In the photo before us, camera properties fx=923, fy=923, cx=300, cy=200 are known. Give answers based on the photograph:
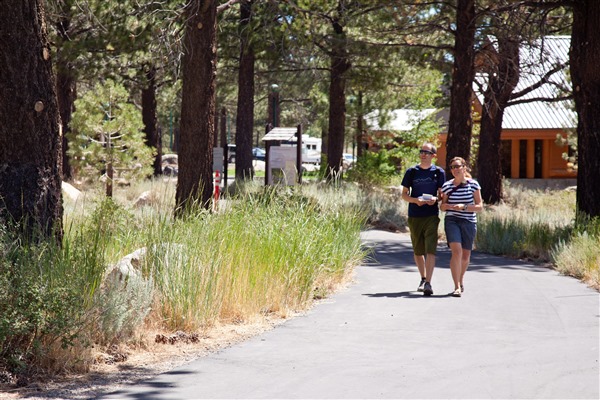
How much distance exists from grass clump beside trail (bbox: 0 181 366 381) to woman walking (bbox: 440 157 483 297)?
5.37 ft

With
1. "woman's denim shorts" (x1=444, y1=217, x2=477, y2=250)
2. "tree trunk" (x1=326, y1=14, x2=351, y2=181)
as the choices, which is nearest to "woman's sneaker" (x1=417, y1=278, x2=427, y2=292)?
"woman's denim shorts" (x1=444, y1=217, x2=477, y2=250)

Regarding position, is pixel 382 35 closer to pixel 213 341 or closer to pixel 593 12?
pixel 593 12

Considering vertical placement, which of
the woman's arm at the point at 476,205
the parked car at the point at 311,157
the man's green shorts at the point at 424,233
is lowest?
the man's green shorts at the point at 424,233

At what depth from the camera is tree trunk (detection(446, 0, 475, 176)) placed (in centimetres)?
2252

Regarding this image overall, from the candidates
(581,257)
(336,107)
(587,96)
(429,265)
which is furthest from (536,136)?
(429,265)

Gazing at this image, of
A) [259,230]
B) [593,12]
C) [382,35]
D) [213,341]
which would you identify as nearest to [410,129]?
[382,35]

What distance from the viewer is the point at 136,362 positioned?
746cm

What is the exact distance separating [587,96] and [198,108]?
24.4 feet

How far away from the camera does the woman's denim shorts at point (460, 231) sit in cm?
1147

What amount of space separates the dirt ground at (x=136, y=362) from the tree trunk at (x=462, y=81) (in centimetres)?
1472

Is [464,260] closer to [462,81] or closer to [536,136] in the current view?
[462,81]

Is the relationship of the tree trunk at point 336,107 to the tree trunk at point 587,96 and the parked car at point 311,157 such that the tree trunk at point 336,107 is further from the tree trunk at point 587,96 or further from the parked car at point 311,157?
the parked car at point 311,157

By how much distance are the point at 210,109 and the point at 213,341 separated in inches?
301

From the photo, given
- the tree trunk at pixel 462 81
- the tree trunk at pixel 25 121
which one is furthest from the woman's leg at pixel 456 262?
the tree trunk at pixel 462 81
